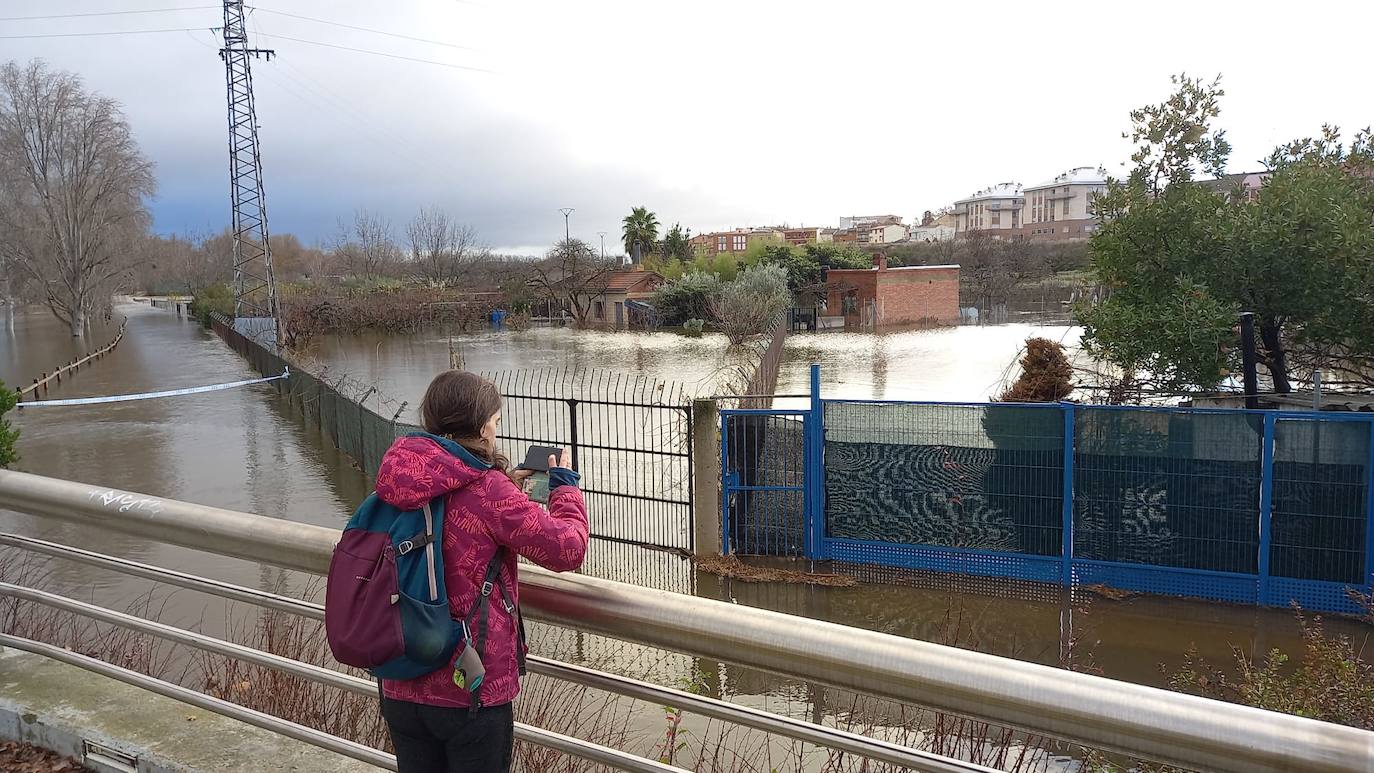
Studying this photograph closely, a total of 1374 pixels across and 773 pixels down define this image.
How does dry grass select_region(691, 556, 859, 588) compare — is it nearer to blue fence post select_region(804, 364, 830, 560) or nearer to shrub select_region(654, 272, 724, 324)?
blue fence post select_region(804, 364, 830, 560)

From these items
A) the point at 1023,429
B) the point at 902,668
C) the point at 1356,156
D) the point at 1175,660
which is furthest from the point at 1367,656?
the point at 902,668

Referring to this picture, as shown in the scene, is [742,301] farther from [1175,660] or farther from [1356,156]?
[1175,660]

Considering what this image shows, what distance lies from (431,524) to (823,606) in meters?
7.51

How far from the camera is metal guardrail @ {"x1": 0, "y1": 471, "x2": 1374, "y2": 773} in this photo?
4.27ft

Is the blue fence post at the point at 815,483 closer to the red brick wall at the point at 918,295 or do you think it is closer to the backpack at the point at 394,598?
the backpack at the point at 394,598

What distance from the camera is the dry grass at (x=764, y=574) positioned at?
9.42m

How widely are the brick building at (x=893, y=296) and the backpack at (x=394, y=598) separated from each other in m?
43.9

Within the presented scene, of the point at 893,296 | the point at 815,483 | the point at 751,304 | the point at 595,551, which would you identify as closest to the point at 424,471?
the point at 815,483

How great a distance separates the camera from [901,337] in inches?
1515

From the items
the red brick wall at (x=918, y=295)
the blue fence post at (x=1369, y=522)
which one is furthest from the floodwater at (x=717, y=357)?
the blue fence post at (x=1369, y=522)

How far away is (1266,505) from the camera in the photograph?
830cm

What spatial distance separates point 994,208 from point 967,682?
462ft

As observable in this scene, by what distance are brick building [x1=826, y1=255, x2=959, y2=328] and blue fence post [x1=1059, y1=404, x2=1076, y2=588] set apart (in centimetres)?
3633

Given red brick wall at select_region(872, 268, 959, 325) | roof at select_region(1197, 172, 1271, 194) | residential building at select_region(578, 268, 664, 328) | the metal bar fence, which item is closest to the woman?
the metal bar fence
